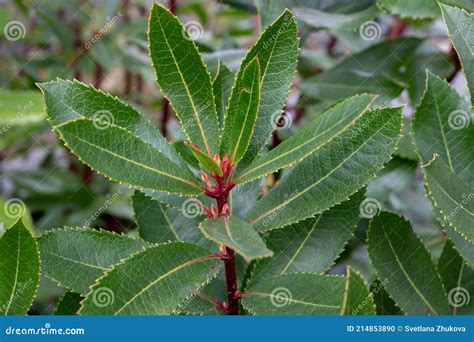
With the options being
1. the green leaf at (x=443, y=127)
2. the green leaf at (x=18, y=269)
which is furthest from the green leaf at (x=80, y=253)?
the green leaf at (x=443, y=127)

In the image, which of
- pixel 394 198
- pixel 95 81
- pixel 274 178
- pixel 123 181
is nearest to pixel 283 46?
pixel 123 181

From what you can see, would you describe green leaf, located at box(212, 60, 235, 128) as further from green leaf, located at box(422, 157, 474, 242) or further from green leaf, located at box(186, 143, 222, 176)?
green leaf, located at box(422, 157, 474, 242)

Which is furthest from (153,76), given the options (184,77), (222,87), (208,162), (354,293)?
(354,293)

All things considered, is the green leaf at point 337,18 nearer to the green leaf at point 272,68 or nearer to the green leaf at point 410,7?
the green leaf at point 410,7

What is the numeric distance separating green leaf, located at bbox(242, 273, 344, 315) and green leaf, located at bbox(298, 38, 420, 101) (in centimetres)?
63

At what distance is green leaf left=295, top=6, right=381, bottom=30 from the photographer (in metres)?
1.35

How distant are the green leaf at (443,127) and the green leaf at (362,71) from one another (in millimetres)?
391

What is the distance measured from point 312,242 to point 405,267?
147 millimetres

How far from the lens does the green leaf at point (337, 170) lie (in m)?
0.92

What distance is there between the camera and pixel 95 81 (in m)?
2.18

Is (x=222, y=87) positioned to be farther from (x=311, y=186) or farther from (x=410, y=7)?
(x=410, y=7)

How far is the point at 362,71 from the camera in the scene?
1504mm

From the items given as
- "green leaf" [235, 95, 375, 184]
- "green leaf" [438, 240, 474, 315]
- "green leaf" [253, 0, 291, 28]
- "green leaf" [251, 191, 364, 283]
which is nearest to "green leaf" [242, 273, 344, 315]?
"green leaf" [251, 191, 364, 283]

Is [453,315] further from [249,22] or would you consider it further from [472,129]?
[249,22]
